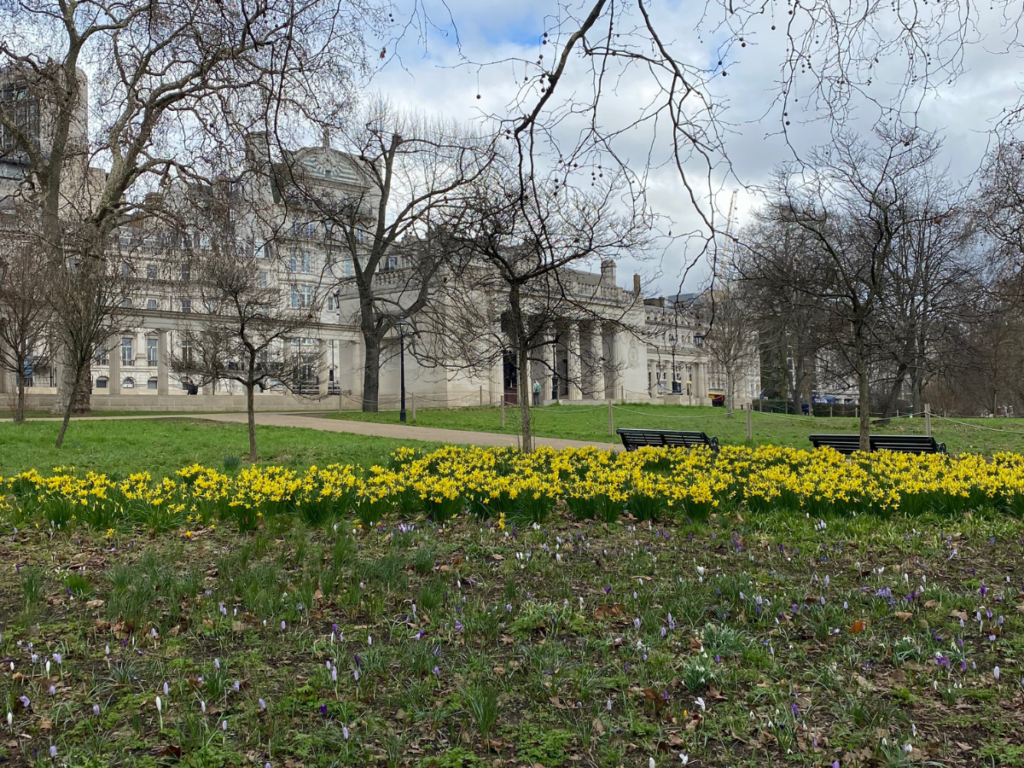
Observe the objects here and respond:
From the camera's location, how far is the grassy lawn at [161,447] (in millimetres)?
12753

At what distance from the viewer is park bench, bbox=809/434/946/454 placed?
485 inches

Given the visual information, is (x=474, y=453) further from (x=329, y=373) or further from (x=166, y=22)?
(x=329, y=373)

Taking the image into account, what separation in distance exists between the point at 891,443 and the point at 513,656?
10.9 meters

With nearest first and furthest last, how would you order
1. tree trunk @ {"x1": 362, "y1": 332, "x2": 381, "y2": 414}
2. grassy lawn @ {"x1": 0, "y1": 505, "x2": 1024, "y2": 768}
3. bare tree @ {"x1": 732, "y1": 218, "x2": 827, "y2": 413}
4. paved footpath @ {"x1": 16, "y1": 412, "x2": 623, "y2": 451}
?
grassy lawn @ {"x1": 0, "y1": 505, "x2": 1024, "y2": 768}
bare tree @ {"x1": 732, "y1": 218, "x2": 827, "y2": 413}
paved footpath @ {"x1": 16, "y1": 412, "x2": 623, "y2": 451}
tree trunk @ {"x1": 362, "y1": 332, "x2": 381, "y2": 414}

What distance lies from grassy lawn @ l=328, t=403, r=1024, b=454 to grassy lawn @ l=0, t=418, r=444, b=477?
505 cm

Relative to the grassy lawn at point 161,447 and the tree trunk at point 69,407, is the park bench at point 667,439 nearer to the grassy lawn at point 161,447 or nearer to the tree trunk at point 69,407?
the grassy lawn at point 161,447

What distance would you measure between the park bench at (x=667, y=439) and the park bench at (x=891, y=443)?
6.35 feet

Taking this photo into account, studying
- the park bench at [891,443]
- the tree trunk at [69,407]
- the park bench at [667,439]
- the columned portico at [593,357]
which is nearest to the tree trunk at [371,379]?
the columned portico at [593,357]

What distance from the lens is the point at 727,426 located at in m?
24.1

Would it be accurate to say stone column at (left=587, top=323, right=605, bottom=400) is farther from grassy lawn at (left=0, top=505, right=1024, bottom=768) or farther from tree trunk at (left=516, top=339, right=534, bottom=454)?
grassy lawn at (left=0, top=505, right=1024, bottom=768)

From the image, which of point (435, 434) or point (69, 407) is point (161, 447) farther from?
point (435, 434)

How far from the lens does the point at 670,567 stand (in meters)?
5.36

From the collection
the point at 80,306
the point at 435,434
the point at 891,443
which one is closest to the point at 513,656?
the point at 891,443

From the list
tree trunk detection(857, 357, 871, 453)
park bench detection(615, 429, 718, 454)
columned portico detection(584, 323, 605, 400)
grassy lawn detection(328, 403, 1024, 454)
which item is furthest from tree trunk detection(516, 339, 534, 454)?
grassy lawn detection(328, 403, 1024, 454)
